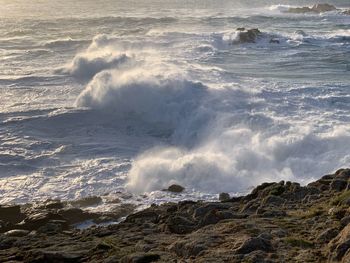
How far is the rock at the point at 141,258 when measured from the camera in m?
8.34

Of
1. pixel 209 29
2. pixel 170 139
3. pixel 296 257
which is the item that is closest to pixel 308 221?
pixel 296 257

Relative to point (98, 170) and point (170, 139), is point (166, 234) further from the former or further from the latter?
point (170, 139)

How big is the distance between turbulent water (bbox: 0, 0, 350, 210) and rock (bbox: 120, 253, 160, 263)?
22.5 feet

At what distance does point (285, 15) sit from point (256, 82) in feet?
145

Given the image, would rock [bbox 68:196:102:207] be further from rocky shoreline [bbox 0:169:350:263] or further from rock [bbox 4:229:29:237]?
rock [bbox 4:229:29:237]

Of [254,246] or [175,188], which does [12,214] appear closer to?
[175,188]

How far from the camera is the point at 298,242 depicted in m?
8.39

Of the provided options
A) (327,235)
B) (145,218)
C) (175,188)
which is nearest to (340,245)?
(327,235)

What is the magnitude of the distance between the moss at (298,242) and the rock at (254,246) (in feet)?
1.14

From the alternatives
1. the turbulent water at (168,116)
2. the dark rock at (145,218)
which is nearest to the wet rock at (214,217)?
the dark rock at (145,218)

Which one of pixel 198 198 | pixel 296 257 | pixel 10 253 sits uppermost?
pixel 296 257

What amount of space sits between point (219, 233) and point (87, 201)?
6.97m

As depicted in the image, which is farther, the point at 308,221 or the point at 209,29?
the point at 209,29

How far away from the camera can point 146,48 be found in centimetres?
3919
